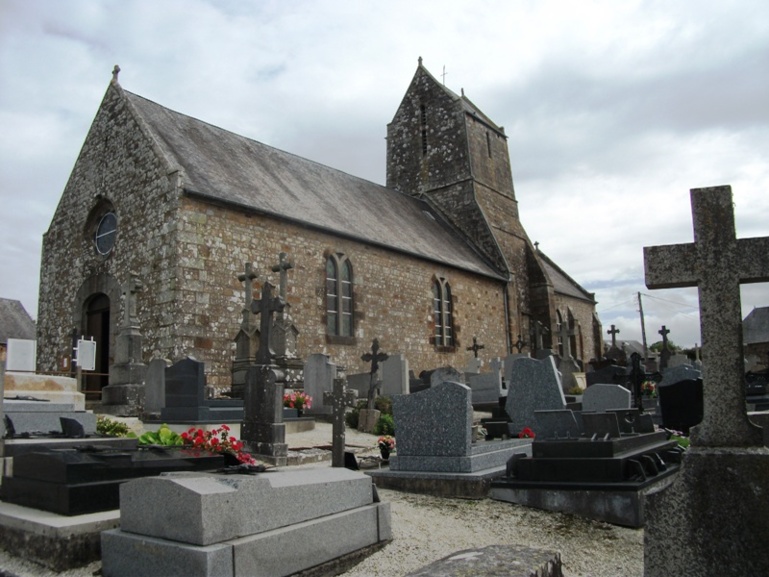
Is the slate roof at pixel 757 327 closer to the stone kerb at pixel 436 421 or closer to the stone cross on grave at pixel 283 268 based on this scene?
the stone cross on grave at pixel 283 268

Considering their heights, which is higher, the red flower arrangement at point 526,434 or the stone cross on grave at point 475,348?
the stone cross on grave at point 475,348

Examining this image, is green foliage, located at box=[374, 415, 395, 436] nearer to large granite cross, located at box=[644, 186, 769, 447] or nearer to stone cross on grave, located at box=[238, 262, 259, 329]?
stone cross on grave, located at box=[238, 262, 259, 329]

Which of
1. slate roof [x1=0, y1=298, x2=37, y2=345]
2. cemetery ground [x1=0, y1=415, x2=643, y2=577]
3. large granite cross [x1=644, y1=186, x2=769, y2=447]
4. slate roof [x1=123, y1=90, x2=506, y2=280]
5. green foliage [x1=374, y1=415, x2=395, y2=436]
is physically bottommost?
cemetery ground [x1=0, y1=415, x2=643, y2=577]

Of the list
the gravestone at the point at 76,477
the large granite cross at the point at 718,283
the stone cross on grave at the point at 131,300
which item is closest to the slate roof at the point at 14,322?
the stone cross on grave at the point at 131,300

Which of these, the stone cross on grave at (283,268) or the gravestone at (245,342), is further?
the stone cross on grave at (283,268)

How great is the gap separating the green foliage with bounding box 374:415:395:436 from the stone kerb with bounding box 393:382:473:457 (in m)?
4.60

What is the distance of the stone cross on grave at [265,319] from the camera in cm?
964

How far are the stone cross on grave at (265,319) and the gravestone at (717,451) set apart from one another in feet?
23.2

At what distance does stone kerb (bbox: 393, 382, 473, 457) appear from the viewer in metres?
6.61

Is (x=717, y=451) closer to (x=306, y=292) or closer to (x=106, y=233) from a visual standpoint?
(x=306, y=292)

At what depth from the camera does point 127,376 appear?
12906 millimetres

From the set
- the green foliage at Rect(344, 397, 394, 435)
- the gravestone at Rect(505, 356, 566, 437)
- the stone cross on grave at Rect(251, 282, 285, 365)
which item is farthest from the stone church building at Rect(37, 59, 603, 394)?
the gravestone at Rect(505, 356, 566, 437)

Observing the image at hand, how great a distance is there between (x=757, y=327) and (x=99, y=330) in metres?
31.3

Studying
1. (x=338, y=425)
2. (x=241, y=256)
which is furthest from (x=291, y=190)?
(x=338, y=425)
